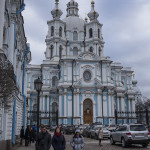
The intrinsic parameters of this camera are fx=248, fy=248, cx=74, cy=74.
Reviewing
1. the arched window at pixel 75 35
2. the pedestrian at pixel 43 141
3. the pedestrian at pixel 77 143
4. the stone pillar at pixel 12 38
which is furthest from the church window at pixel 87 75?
the pedestrian at pixel 43 141

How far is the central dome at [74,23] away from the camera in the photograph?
2345 inches

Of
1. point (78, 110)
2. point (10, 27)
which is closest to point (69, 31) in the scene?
point (78, 110)

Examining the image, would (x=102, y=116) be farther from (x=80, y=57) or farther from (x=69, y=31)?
(x=69, y=31)

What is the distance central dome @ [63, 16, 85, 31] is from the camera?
59.6m

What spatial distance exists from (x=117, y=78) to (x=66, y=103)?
15.1m

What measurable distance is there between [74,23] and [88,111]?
935 inches

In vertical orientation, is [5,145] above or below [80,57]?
below

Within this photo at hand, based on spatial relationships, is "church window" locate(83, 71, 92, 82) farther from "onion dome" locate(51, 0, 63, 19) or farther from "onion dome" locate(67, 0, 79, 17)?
"onion dome" locate(67, 0, 79, 17)

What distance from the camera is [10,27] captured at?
1677cm

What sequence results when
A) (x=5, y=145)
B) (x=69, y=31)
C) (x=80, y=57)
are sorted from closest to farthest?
(x=5, y=145) < (x=80, y=57) < (x=69, y=31)

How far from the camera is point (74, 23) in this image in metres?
60.4

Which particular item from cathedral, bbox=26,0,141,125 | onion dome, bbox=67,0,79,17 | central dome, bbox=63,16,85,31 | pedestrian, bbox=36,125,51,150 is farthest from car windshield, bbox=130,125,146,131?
onion dome, bbox=67,0,79,17

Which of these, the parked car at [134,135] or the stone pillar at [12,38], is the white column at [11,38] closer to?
the stone pillar at [12,38]

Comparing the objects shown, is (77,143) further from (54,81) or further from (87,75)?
(54,81)
